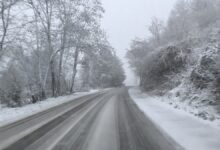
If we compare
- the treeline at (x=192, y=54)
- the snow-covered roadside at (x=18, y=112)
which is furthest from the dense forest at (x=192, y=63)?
the snow-covered roadside at (x=18, y=112)

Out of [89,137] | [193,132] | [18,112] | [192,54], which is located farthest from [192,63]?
[89,137]

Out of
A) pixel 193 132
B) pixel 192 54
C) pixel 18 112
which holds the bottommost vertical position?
pixel 193 132

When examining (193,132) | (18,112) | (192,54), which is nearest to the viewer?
(193,132)

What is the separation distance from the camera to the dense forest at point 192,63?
33.6ft

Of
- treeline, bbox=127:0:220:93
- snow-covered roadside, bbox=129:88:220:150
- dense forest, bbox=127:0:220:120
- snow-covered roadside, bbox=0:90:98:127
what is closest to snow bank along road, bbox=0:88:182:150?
snow-covered roadside, bbox=129:88:220:150

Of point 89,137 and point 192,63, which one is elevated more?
point 192,63

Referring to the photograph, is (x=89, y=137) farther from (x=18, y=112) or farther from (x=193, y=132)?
(x=18, y=112)

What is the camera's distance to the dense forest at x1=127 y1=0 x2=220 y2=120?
10243 millimetres

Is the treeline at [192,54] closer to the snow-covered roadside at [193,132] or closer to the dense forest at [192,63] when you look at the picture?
the dense forest at [192,63]

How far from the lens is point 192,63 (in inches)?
670

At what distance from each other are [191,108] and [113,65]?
56.8 metres

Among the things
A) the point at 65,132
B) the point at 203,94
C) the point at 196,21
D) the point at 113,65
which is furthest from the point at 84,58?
the point at 113,65

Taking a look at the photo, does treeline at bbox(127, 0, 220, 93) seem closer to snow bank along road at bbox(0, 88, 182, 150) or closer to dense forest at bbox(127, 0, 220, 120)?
dense forest at bbox(127, 0, 220, 120)

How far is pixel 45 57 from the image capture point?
2775cm
